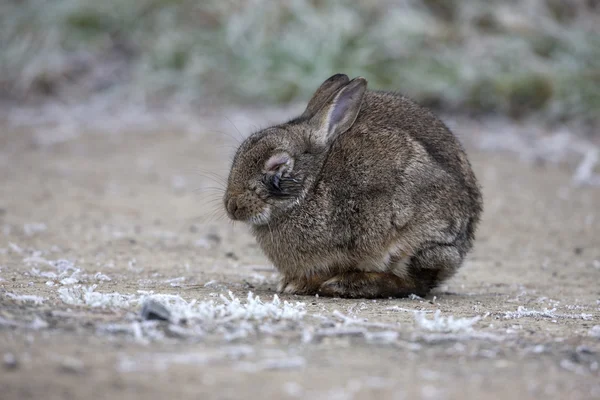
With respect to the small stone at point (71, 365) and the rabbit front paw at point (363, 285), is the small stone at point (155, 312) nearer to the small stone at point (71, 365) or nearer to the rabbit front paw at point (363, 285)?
the small stone at point (71, 365)

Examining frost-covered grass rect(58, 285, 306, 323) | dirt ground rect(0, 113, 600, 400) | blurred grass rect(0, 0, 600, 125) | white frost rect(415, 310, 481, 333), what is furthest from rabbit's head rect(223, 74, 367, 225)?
blurred grass rect(0, 0, 600, 125)

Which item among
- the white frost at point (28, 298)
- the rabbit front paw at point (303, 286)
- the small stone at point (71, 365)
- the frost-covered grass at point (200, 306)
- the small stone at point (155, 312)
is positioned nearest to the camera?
the small stone at point (71, 365)

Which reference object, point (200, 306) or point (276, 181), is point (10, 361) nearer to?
point (200, 306)

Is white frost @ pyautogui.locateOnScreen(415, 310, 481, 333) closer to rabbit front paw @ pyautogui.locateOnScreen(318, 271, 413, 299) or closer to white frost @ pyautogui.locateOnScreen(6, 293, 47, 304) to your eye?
rabbit front paw @ pyautogui.locateOnScreen(318, 271, 413, 299)

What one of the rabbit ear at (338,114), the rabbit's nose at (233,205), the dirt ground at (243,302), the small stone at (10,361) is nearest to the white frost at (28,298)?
the dirt ground at (243,302)

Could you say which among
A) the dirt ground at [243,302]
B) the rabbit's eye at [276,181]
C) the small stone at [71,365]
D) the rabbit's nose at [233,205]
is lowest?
the small stone at [71,365]

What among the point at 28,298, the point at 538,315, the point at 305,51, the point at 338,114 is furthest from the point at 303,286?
the point at 305,51

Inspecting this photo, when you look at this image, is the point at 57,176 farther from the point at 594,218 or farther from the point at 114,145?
the point at 594,218
